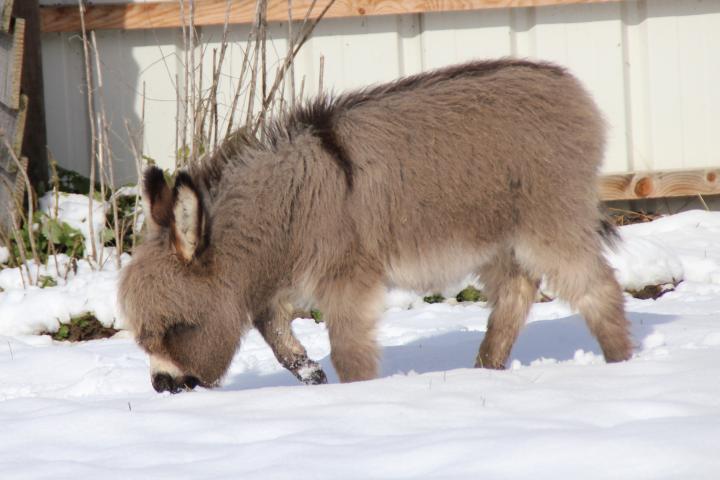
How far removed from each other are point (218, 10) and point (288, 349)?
3.54 meters

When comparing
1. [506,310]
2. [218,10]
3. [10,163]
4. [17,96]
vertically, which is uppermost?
[218,10]

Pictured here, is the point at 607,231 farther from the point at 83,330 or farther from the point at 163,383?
the point at 83,330

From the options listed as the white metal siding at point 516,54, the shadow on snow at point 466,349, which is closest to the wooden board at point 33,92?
the white metal siding at point 516,54

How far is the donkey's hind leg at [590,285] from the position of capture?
456 centimetres

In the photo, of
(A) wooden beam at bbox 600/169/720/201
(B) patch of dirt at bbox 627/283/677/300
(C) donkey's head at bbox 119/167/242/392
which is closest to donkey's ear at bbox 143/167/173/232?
(C) donkey's head at bbox 119/167/242/392

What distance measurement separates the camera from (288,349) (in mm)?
4855

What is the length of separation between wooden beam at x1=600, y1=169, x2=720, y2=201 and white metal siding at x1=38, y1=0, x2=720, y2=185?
30 cm

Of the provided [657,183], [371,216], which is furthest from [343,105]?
[657,183]

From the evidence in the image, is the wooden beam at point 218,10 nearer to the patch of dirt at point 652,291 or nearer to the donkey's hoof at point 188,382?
the patch of dirt at point 652,291

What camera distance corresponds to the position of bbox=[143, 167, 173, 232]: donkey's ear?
4.11 meters

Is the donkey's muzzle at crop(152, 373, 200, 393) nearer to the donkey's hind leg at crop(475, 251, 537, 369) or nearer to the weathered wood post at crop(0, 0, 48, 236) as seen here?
the donkey's hind leg at crop(475, 251, 537, 369)

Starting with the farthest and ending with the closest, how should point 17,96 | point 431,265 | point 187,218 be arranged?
1. point 17,96
2. point 431,265
3. point 187,218

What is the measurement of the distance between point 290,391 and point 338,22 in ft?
14.9

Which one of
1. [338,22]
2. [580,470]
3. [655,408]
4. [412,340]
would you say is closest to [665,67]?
[338,22]
